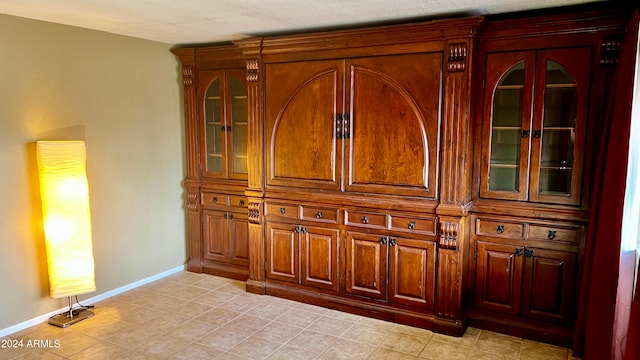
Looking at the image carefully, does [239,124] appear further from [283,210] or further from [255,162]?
[283,210]

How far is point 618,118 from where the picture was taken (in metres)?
2.75

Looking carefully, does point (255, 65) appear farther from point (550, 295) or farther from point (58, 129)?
point (550, 295)

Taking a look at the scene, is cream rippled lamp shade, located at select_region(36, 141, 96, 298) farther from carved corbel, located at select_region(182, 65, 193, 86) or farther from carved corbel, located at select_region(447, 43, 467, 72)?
carved corbel, located at select_region(447, 43, 467, 72)

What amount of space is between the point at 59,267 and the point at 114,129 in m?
1.26

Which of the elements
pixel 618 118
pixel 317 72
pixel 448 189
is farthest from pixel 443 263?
pixel 317 72

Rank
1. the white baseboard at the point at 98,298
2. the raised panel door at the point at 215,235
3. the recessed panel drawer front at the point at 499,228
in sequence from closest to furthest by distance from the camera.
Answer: the recessed panel drawer front at the point at 499,228 < the white baseboard at the point at 98,298 < the raised panel door at the point at 215,235

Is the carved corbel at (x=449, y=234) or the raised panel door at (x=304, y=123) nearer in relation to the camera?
the carved corbel at (x=449, y=234)

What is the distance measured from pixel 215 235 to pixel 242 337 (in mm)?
1495

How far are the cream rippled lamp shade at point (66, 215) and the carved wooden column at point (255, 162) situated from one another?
132 cm

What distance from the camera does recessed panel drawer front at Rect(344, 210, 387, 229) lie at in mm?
3619

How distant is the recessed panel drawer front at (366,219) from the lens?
362 centimetres

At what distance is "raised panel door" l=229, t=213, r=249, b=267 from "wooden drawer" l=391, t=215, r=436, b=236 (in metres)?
1.58

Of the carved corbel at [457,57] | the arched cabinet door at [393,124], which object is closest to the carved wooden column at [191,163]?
the arched cabinet door at [393,124]

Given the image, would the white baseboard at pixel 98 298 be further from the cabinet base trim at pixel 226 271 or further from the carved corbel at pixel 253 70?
the carved corbel at pixel 253 70
